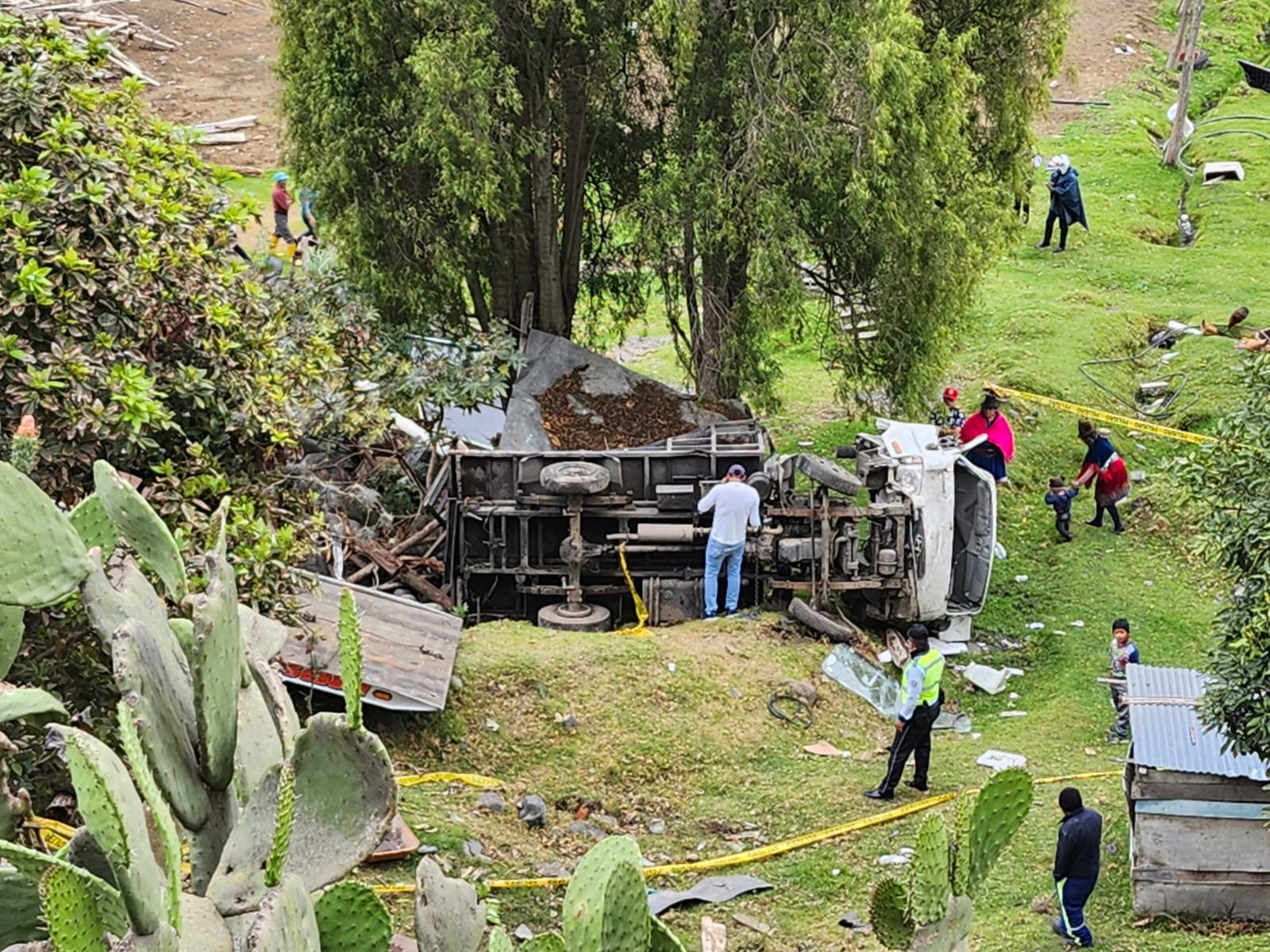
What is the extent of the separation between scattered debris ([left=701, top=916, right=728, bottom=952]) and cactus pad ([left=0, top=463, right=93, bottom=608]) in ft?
16.3

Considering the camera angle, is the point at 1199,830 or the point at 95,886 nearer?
the point at 95,886

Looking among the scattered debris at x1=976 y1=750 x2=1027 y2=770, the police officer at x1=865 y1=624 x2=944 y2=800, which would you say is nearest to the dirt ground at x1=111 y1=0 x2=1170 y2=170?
the scattered debris at x1=976 y1=750 x2=1027 y2=770

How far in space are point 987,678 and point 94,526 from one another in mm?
10136

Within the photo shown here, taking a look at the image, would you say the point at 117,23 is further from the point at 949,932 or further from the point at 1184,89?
the point at 949,932

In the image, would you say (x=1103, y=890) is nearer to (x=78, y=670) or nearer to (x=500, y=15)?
(x=78, y=670)

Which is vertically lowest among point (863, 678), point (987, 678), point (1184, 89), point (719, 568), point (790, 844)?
point (987, 678)

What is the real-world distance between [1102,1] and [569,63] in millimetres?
29604

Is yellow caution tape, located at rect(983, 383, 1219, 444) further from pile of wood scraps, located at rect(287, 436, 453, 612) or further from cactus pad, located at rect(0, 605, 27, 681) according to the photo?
cactus pad, located at rect(0, 605, 27, 681)

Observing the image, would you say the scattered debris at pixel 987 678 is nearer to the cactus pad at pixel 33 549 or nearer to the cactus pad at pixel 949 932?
the cactus pad at pixel 949 932

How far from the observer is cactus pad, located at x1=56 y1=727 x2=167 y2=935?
145 inches

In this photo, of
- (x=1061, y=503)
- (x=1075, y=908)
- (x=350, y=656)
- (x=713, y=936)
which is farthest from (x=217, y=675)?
(x=1061, y=503)

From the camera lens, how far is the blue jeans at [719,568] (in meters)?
13.9

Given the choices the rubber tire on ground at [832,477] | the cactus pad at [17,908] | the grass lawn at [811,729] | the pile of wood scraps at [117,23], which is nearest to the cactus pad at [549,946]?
the cactus pad at [17,908]

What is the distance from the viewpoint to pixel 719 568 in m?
Result: 14.1
